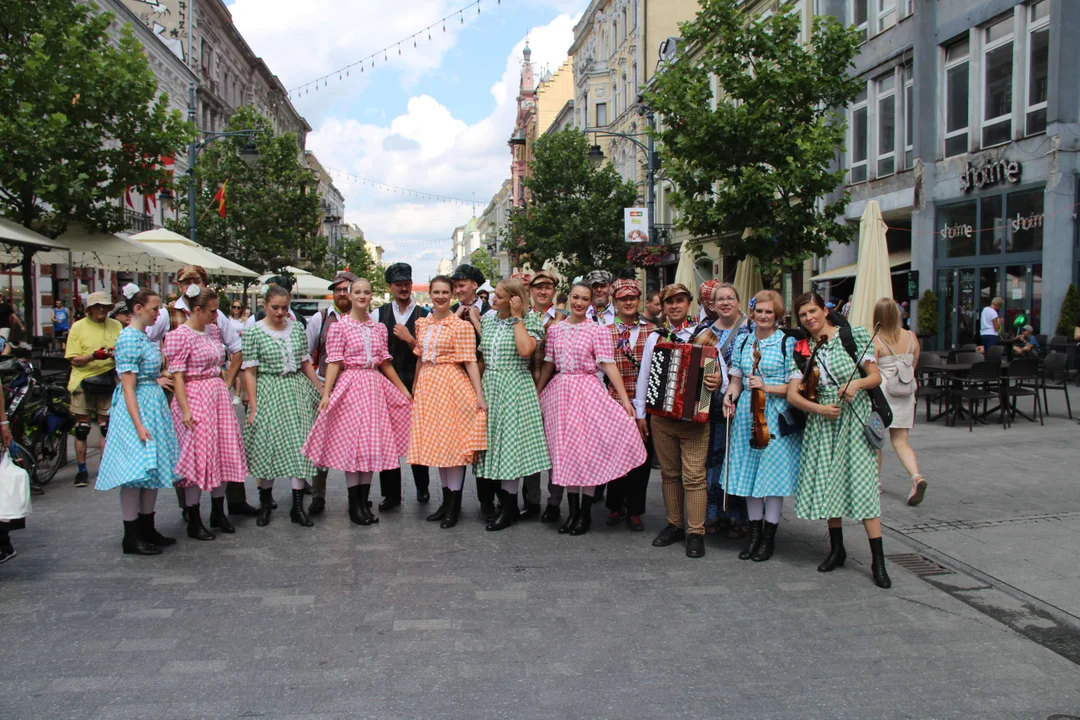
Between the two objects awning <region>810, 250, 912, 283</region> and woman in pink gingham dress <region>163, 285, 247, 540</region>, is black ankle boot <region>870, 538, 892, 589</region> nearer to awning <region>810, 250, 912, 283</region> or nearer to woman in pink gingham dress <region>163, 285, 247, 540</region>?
woman in pink gingham dress <region>163, 285, 247, 540</region>

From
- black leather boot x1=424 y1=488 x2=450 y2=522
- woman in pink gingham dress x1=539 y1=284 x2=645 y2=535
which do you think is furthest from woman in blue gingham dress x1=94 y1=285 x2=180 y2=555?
woman in pink gingham dress x1=539 y1=284 x2=645 y2=535

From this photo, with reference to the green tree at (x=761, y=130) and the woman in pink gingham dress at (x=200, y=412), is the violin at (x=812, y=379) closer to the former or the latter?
the woman in pink gingham dress at (x=200, y=412)

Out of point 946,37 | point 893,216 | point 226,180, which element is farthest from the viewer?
point 226,180

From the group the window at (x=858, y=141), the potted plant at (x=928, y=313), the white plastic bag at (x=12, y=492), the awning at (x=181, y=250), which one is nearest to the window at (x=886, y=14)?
the window at (x=858, y=141)

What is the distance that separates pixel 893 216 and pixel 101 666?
22.0m

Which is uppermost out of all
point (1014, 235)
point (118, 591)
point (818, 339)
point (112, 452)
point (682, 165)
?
point (682, 165)

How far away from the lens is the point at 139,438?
5.95 meters

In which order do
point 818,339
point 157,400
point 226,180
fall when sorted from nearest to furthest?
point 818,339, point 157,400, point 226,180

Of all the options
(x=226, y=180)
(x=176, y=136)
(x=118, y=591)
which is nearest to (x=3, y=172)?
(x=176, y=136)

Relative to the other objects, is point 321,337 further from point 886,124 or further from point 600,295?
point 886,124

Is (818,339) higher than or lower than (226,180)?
lower

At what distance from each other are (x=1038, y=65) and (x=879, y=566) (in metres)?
15.8

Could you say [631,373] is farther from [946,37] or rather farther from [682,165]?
[946,37]

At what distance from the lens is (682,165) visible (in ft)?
54.2
